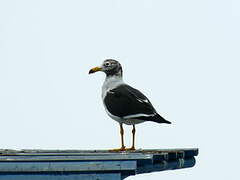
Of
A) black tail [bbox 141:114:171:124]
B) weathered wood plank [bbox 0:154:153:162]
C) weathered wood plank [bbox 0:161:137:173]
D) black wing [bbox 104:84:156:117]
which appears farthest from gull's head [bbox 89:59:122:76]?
weathered wood plank [bbox 0:161:137:173]

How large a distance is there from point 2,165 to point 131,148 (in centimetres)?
400

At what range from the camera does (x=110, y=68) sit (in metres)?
15.9

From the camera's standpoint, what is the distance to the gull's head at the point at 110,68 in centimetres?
1586

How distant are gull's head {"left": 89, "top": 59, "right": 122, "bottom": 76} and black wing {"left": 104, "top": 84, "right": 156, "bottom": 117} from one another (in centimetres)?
49

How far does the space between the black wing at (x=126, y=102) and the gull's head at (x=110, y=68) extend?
1.61 ft

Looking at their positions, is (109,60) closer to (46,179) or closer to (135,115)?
(135,115)

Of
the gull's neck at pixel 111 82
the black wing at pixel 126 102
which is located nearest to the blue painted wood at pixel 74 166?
the black wing at pixel 126 102

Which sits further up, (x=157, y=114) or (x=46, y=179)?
(x=157, y=114)

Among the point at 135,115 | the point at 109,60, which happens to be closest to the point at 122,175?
the point at 135,115

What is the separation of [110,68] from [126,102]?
1071mm

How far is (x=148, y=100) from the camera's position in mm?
15328

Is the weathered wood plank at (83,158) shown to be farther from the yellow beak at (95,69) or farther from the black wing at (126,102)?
the yellow beak at (95,69)

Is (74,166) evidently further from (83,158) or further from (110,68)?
(110,68)

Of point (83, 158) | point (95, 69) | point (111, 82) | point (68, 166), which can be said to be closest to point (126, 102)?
point (111, 82)
